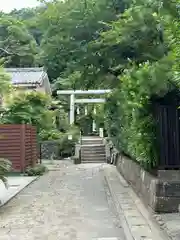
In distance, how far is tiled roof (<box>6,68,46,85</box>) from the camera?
109 ft

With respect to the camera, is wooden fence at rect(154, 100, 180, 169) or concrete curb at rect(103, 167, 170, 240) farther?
wooden fence at rect(154, 100, 180, 169)

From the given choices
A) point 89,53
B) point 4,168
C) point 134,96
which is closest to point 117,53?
point 89,53

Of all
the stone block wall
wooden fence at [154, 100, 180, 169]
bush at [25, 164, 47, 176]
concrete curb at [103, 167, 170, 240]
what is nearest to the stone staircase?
the stone block wall

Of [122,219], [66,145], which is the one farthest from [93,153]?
[122,219]

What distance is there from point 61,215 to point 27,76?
2771 cm

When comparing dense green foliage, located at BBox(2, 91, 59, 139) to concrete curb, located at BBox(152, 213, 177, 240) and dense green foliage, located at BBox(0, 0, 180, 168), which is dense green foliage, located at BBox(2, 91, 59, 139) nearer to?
dense green foliage, located at BBox(0, 0, 180, 168)

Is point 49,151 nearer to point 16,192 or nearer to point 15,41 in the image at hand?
point 15,41

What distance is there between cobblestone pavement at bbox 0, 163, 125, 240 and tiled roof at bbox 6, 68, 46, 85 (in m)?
20.6

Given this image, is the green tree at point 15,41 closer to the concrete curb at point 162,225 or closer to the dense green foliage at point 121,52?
the dense green foliage at point 121,52

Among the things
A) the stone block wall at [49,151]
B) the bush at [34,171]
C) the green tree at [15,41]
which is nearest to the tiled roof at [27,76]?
the green tree at [15,41]

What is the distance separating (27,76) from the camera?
3519 centimetres

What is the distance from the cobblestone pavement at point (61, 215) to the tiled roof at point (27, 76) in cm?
2064

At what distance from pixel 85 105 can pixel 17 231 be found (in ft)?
111

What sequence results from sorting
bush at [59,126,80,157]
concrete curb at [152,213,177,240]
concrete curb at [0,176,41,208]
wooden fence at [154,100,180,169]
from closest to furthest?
concrete curb at [152,213,177,240], wooden fence at [154,100,180,169], concrete curb at [0,176,41,208], bush at [59,126,80,157]
